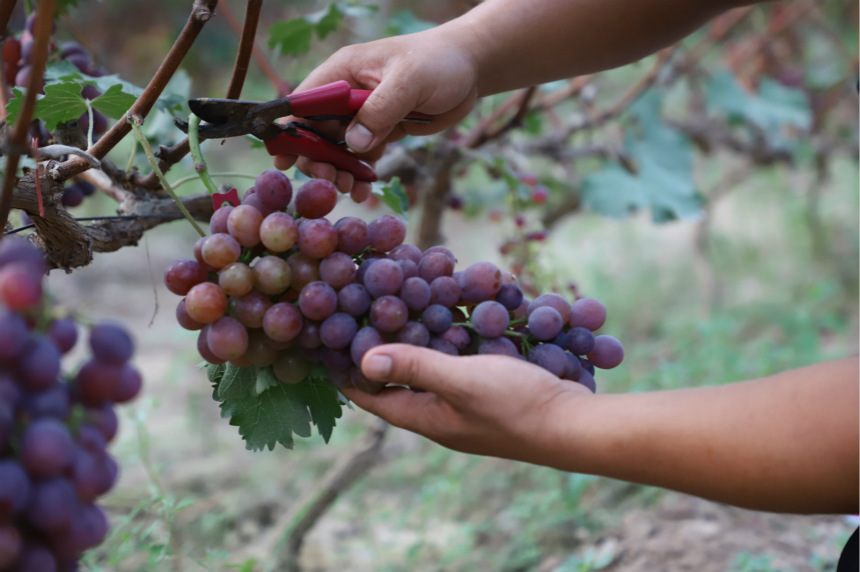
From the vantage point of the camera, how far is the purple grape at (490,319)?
74 cm

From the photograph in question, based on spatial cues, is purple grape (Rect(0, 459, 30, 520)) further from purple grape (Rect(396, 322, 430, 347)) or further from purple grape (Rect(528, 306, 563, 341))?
purple grape (Rect(528, 306, 563, 341))

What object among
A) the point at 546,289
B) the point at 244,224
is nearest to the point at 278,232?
the point at 244,224

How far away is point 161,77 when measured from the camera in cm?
83

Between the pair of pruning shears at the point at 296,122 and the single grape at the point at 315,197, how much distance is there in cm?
16

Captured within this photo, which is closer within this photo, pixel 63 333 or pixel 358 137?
pixel 63 333

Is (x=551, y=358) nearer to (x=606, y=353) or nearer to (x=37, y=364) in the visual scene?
(x=606, y=353)

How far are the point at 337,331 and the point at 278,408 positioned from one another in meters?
0.17

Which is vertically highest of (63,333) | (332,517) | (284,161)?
(284,161)

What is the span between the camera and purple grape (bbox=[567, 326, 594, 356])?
31.4 inches

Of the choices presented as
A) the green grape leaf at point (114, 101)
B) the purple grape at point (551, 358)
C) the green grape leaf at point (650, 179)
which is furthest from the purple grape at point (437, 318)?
the green grape leaf at point (650, 179)

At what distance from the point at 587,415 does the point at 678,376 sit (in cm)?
230

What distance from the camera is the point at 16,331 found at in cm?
48

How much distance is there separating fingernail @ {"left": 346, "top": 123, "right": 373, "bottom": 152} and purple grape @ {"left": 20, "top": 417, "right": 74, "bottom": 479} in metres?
0.58

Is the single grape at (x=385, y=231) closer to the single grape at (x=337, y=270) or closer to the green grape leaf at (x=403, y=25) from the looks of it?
the single grape at (x=337, y=270)
